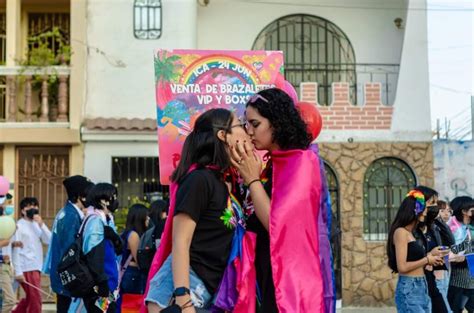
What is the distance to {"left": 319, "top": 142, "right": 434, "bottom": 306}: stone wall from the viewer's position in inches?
590

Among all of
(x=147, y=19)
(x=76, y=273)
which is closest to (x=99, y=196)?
(x=76, y=273)

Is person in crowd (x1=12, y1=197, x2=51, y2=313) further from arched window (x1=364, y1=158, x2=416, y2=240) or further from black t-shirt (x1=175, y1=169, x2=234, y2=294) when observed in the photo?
black t-shirt (x1=175, y1=169, x2=234, y2=294)

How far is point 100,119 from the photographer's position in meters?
15.0

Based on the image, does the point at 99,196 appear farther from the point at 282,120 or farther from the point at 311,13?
the point at 311,13

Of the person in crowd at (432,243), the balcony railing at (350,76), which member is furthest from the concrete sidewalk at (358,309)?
the person in crowd at (432,243)

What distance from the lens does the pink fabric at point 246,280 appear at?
4.12m

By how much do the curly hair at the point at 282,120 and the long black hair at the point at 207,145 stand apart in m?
0.19

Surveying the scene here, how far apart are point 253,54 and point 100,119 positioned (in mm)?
9344

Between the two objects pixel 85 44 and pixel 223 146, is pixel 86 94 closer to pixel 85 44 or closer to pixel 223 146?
pixel 85 44

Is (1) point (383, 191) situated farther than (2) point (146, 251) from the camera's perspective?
Yes

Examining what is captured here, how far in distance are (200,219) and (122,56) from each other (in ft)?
37.7

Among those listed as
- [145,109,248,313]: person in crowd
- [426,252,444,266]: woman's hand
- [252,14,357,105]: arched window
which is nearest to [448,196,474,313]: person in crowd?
[426,252,444,266]: woman's hand

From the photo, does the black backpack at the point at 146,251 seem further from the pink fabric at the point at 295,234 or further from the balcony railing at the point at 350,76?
the balcony railing at the point at 350,76

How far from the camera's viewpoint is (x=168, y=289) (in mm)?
4184
